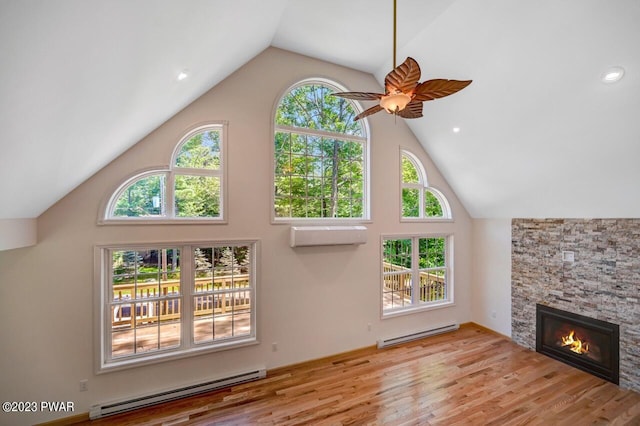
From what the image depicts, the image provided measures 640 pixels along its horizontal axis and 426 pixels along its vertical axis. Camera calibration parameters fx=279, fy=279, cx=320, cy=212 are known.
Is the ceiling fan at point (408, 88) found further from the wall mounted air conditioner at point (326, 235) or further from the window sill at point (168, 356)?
the window sill at point (168, 356)

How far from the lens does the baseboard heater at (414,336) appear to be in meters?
4.50

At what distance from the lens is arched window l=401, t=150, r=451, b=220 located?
194 inches

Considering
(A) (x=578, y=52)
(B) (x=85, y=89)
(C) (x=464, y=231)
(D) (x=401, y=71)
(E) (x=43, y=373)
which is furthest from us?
(C) (x=464, y=231)

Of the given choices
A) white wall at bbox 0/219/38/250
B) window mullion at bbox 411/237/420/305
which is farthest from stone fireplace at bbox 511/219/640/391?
white wall at bbox 0/219/38/250

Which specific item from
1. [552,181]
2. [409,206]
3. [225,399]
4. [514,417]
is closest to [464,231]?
[409,206]

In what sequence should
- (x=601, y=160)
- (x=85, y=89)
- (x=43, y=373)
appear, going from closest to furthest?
(x=85, y=89)
(x=43, y=373)
(x=601, y=160)

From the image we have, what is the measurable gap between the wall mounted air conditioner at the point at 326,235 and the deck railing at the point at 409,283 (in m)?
0.95

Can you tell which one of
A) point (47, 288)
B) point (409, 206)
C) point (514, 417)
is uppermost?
point (409, 206)

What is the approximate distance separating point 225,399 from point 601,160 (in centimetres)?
515

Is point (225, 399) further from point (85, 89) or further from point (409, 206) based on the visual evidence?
point (409, 206)

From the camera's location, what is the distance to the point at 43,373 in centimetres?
282

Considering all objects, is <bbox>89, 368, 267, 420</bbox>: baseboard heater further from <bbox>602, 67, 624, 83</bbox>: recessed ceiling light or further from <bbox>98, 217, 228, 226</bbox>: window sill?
<bbox>602, 67, 624, 83</bbox>: recessed ceiling light

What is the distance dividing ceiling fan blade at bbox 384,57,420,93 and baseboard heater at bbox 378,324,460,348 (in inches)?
152

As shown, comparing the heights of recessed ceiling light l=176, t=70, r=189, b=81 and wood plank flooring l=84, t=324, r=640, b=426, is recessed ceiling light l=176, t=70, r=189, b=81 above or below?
above
